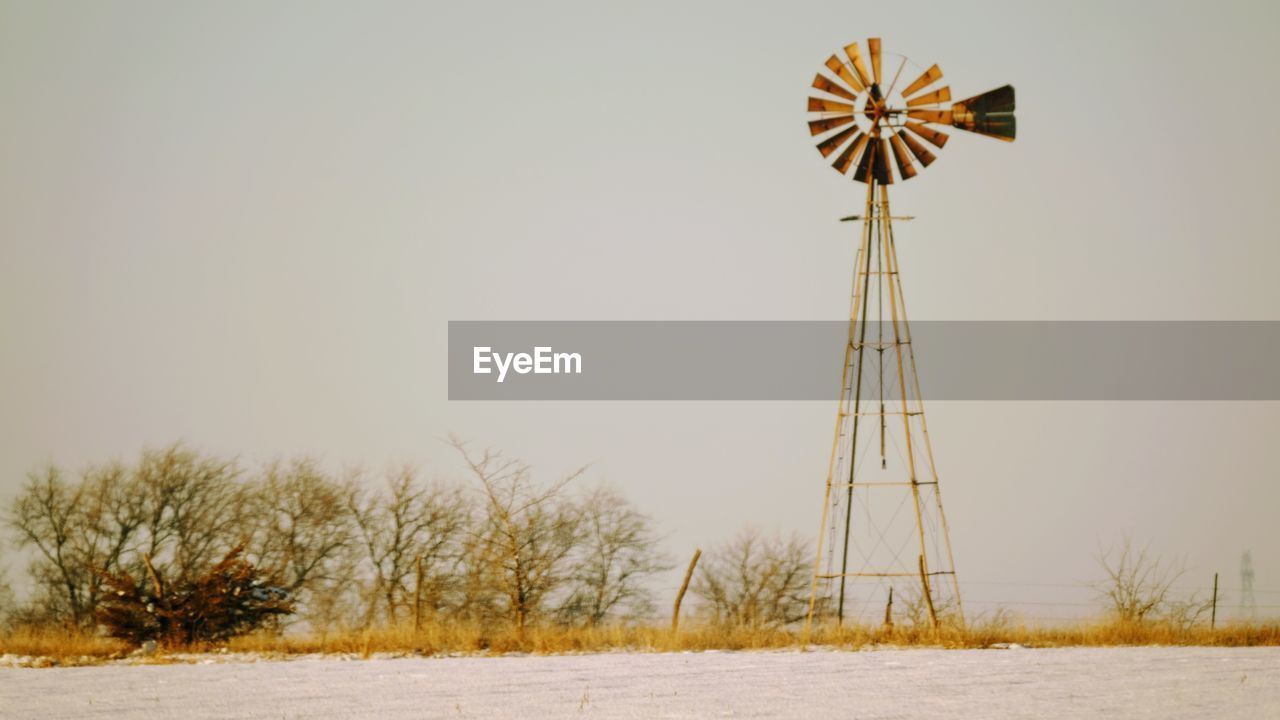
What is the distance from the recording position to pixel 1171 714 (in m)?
13.8

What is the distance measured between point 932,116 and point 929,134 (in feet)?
1.08

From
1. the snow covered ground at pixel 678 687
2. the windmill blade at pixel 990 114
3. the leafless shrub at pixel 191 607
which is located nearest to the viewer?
the snow covered ground at pixel 678 687

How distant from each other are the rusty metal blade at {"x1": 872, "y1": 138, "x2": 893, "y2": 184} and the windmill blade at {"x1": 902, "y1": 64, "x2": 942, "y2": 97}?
39.2 inches

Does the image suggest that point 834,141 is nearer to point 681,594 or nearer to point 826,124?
point 826,124

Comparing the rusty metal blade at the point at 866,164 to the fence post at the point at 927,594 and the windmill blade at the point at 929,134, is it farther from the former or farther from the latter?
the fence post at the point at 927,594

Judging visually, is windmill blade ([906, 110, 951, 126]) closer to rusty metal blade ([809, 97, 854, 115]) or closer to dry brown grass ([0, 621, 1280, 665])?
rusty metal blade ([809, 97, 854, 115])

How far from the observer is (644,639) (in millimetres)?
22281

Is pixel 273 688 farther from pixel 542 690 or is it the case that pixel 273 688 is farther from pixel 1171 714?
pixel 1171 714

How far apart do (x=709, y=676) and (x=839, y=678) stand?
1576mm

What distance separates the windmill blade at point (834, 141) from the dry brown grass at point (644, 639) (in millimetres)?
8335

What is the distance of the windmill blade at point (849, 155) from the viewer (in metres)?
25.0

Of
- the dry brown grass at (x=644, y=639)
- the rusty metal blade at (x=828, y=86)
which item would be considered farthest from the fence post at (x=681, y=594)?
the rusty metal blade at (x=828, y=86)

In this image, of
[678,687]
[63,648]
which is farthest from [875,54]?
[63,648]

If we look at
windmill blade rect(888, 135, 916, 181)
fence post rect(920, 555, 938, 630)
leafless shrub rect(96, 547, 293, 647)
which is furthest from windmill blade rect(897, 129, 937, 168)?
leafless shrub rect(96, 547, 293, 647)
